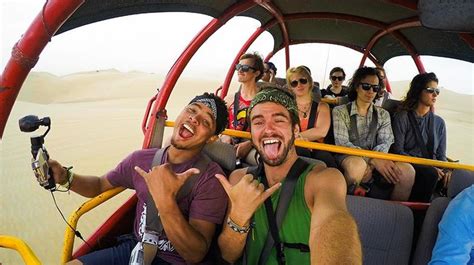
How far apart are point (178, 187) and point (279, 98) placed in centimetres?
65

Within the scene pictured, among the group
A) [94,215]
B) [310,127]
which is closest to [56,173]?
[310,127]

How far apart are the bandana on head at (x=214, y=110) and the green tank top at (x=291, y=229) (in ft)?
1.99

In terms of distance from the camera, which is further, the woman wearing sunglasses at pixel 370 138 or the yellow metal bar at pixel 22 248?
the woman wearing sunglasses at pixel 370 138

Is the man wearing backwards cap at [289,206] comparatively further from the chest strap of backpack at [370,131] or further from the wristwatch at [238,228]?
the chest strap of backpack at [370,131]

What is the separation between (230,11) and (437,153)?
245cm

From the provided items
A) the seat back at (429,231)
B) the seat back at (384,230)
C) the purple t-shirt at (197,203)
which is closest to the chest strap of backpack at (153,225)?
the purple t-shirt at (197,203)

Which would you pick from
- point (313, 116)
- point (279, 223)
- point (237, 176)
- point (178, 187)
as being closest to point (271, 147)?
point (237, 176)

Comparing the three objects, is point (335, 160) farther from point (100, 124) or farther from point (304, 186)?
point (100, 124)

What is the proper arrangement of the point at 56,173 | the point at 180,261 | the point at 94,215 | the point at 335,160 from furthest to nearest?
Result: the point at 94,215, the point at 335,160, the point at 56,173, the point at 180,261

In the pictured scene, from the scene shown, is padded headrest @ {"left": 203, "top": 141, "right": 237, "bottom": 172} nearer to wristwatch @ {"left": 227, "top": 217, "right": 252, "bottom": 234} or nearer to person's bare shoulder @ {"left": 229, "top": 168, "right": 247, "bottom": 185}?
person's bare shoulder @ {"left": 229, "top": 168, "right": 247, "bottom": 185}

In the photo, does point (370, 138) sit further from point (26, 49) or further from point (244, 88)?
point (26, 49)

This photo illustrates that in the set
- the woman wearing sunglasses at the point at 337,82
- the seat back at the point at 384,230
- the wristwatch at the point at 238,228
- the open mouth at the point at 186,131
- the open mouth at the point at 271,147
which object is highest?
the woman wearing sunglasses at the point at 337,82

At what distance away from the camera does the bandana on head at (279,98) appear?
171 cm

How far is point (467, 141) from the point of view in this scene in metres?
22.9
